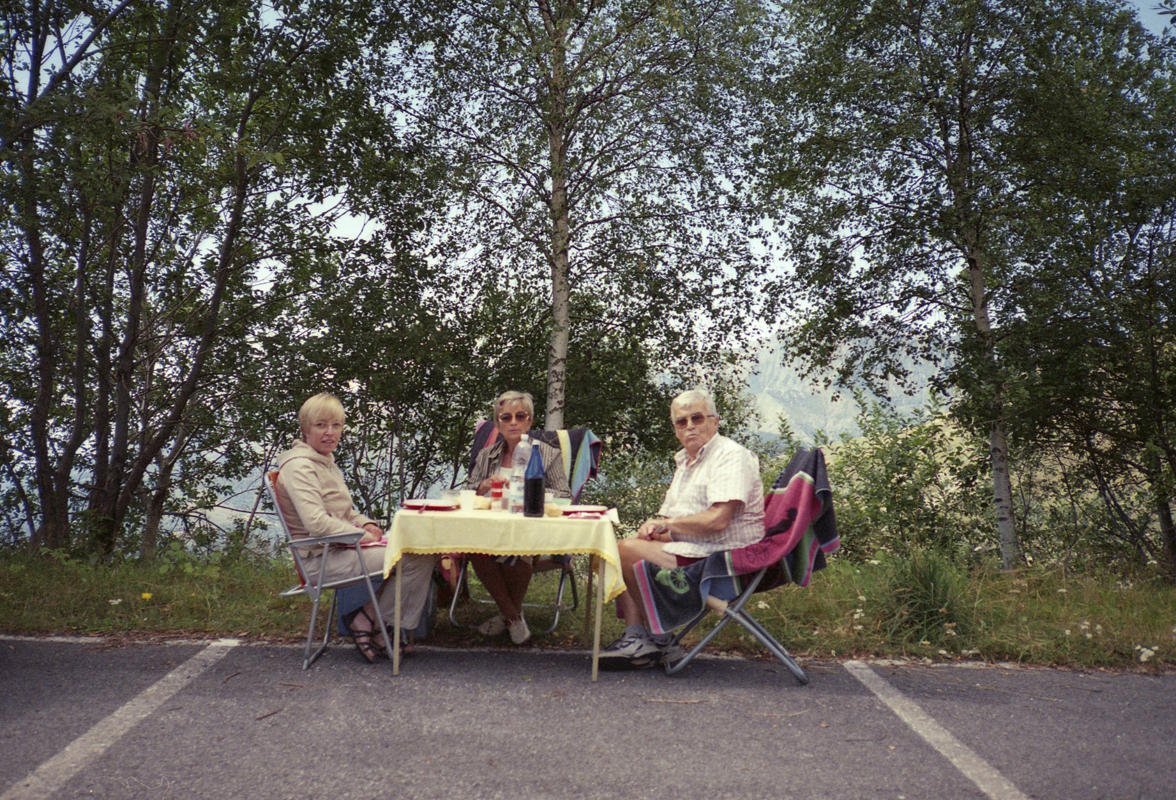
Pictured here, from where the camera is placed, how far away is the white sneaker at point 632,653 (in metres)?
4.27

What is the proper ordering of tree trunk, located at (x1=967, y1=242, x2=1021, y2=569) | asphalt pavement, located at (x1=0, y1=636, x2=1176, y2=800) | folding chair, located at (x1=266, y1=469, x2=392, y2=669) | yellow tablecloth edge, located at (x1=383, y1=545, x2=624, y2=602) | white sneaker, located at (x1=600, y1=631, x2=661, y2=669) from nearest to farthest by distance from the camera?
asphalt pavement, located at (x1=0, y1=636, x2=1176, y2=800) → yellow tablecloth edge, located at (x1=383, y1=545, x2=624, y2=602) → folding chair, located at (x1=266, y1=469, x2=392, y2=669) → white sneaker, located at (x1=600, y1=631, x2=661, y2=669) → tree trunk, located at (x1=967, y1=242, x2=1021, y2=569)

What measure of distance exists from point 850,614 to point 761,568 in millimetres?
1171

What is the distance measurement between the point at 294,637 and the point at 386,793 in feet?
7.03

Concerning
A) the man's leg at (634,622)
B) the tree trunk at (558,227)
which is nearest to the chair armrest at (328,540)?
the man's leg at (634,622)

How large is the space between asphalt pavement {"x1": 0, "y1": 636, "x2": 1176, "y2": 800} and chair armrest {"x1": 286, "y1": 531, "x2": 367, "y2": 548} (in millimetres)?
600

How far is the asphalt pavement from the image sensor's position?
2.91 meters

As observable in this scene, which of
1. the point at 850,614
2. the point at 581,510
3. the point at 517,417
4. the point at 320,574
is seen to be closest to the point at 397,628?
the point at 320,574

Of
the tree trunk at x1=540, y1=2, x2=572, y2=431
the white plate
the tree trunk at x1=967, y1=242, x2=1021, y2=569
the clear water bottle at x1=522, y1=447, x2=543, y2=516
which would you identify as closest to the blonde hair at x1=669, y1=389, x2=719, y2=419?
the white plate

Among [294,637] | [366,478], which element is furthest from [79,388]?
[294,637]

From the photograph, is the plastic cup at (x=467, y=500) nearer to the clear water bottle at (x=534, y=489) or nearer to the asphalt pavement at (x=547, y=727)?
the clear water bottle at (x=534, y=489)

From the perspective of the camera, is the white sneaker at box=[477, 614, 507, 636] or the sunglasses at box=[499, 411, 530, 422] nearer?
the white sneaker at box=[477, 614, 507, 636]

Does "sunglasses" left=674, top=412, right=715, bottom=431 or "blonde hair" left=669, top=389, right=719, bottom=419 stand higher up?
"blonde hair" left=669, top=389, right=719, bottom=419

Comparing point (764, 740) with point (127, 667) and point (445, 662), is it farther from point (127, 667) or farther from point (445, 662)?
point (127, 667)

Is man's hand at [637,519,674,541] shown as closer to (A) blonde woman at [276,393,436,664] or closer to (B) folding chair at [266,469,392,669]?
(A) blonde woman at [276,393,436,664]
